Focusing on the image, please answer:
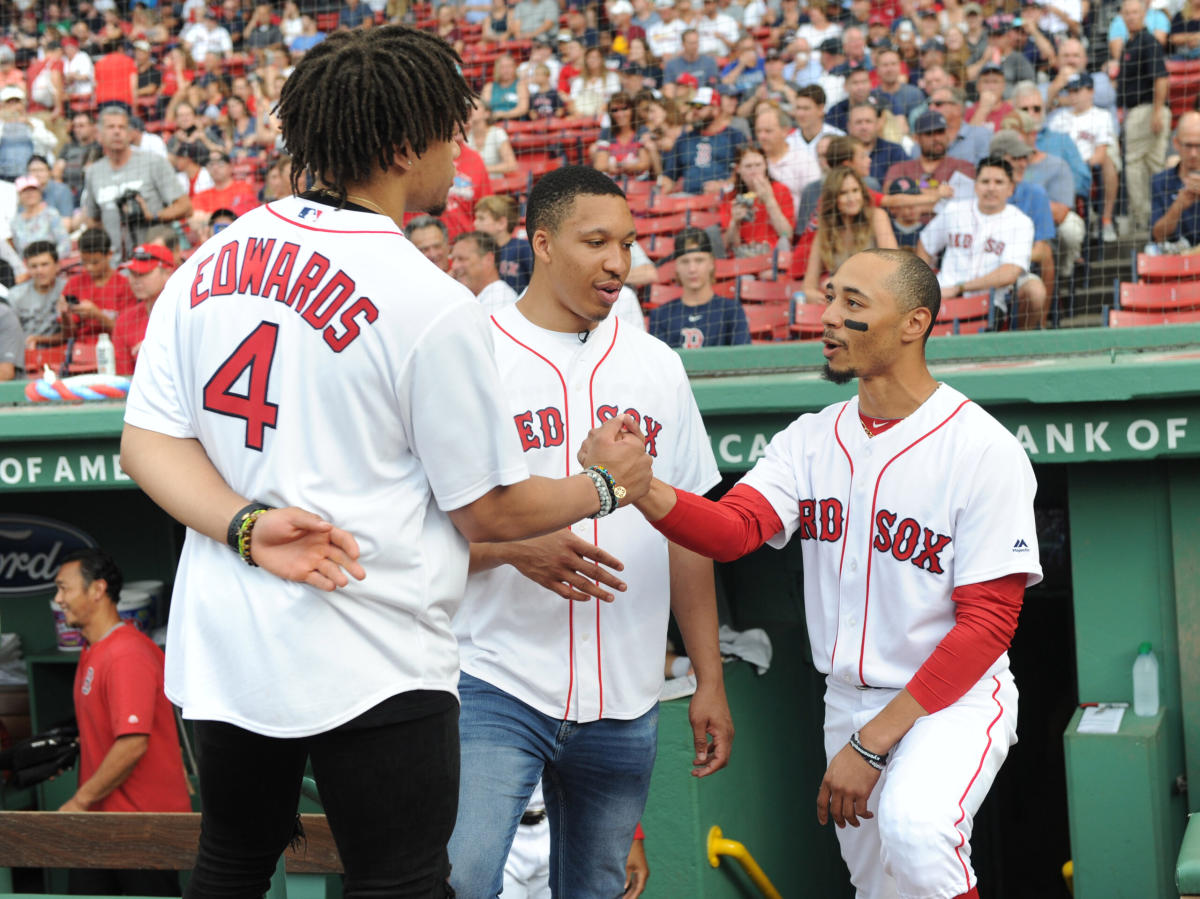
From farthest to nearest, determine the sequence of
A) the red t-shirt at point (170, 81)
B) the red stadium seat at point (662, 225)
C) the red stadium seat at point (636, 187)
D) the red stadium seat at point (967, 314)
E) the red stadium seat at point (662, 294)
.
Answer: the red t-shirt at point (170, 81) → the red stadium seat at point (636, 187) → the red stadium seat at point (662, 225) → the red stadium seat at point (662, 294) → the red stadium seat at point (967, 314)

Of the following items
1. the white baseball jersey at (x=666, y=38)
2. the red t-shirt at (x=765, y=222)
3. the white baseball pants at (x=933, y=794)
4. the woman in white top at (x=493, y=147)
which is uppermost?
the white baseball jersey at (x=666, y=38)

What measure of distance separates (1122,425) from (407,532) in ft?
7.77

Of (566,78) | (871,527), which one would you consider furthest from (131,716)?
(566,78)

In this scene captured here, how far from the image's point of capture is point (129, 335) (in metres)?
6.75

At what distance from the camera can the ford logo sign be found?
5207 millimetres

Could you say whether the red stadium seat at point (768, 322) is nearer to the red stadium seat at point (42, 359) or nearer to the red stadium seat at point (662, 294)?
the red stadium seat at point (662, 294)

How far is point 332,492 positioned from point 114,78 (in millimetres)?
12906

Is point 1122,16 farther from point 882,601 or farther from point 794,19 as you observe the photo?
point 882,601

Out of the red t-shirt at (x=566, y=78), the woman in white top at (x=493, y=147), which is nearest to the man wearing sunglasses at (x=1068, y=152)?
the woman in white top at (x=493, y=147)

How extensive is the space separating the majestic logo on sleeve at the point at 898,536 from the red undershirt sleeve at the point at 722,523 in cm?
10

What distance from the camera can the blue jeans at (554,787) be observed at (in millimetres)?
2348

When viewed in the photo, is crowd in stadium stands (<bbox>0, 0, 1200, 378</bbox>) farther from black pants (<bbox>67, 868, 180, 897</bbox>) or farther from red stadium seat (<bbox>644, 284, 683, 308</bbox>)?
black pants (<bbox>67, 868, 180, 897</bbox>)

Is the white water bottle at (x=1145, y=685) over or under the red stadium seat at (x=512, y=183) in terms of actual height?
under

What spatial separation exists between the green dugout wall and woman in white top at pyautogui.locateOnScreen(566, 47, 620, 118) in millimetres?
6760
